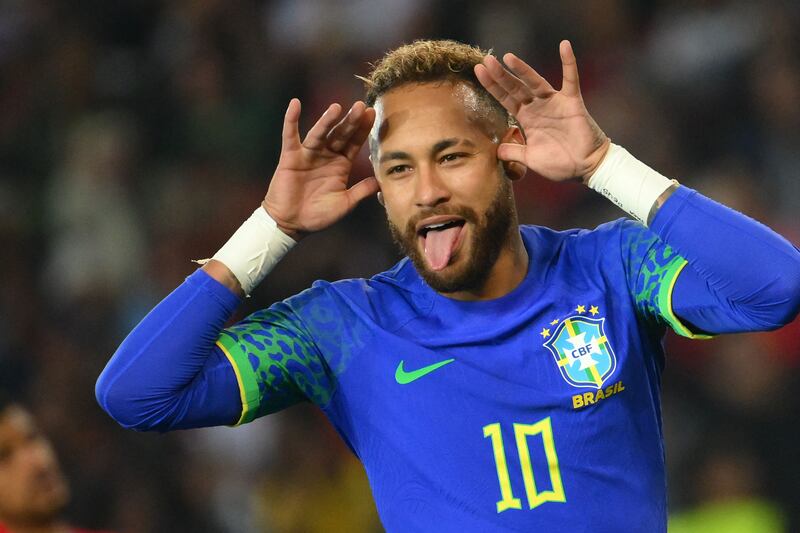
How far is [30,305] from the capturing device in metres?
7.44

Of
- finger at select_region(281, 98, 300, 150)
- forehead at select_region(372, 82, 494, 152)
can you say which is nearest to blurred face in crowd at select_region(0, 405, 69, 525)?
finger at select_region(281, 98, 300, 150)

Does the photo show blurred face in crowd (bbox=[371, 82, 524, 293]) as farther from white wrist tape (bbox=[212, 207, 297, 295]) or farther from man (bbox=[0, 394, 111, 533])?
man (bbox=[0, 394, 111, 533])

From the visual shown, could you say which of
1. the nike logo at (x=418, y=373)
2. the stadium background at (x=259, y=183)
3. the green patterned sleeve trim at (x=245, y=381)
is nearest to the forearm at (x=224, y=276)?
the green patterned sleeve trim at (x=245, y=381)

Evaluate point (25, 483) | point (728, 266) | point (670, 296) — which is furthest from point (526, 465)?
A: point (25, 483)

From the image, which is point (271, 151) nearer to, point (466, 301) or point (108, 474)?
point (108, 474)

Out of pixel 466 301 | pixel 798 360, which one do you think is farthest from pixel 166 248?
pixel 466 301

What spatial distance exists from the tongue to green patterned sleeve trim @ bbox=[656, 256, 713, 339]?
0.52 metres

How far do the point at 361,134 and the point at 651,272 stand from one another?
844 millimetres

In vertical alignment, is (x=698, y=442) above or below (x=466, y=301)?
below

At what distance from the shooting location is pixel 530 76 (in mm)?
2979

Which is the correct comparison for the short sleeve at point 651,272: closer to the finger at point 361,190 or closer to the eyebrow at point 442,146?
the eyebrow at point 442,146

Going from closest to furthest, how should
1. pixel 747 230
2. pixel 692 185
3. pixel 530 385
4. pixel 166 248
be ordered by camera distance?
pixel 747 230
pixel 530 385
pixel 692 185
pixel 166 248

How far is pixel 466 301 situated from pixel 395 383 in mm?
296

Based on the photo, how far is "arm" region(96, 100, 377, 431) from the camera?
2.96 m
